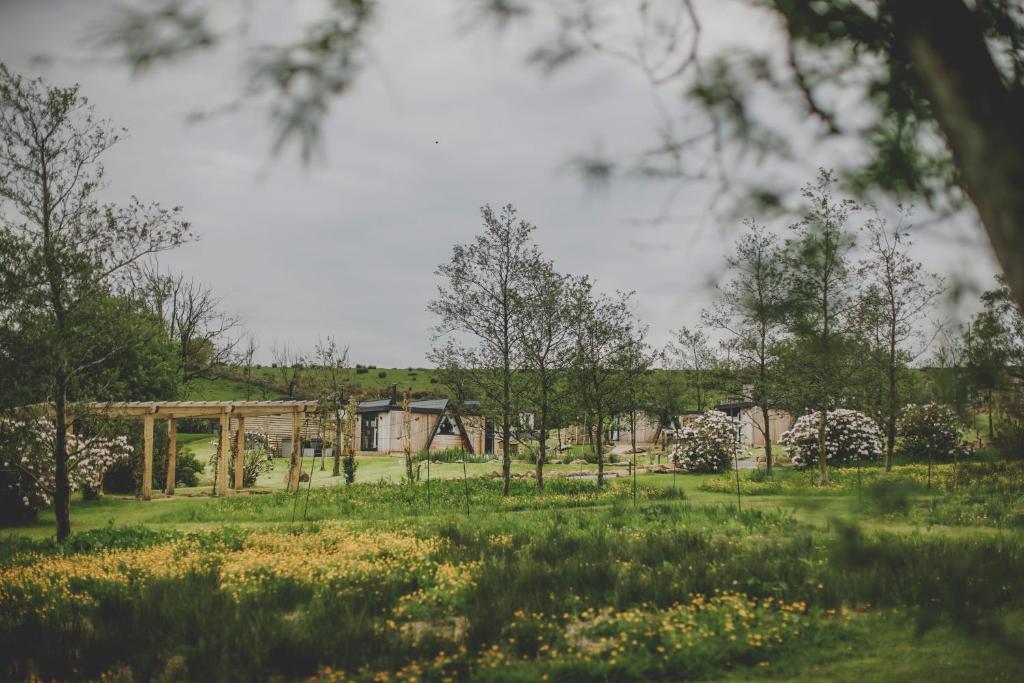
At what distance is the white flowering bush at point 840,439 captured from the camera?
85.6 feet

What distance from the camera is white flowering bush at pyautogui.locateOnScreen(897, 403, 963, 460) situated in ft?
85.9

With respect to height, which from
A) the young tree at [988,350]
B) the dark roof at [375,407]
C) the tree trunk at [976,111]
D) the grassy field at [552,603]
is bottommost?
the grassy field at [552,603]

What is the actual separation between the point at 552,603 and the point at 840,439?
23865 millimetres

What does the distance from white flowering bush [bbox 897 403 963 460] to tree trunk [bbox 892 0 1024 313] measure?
91.0 feet

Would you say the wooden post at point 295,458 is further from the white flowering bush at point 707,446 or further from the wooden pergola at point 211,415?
the white flowering bush at point 707,446

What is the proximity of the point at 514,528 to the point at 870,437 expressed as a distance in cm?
2112

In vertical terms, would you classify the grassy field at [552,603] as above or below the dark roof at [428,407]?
below

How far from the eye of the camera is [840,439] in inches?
1038

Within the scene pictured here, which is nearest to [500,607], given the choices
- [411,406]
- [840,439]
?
[840,439]

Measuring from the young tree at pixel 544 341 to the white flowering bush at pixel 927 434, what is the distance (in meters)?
15.4

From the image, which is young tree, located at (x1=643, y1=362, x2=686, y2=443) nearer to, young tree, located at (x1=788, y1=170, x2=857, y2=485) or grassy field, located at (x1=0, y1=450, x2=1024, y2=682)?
grassy field, located at (x1=0, y1=450, x2=1024, y2=682)

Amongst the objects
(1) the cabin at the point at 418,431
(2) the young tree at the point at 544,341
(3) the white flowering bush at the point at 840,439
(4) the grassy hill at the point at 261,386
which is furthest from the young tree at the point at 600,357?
(4) the grassy hill at the point at 261,386

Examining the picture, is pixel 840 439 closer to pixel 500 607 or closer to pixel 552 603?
pixel 552 603

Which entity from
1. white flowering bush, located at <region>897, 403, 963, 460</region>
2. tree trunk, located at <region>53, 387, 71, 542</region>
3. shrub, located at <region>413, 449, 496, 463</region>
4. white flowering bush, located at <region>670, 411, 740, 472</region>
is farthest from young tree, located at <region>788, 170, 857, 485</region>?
shrub, located at <region>413, 449, 496, 463</region>
